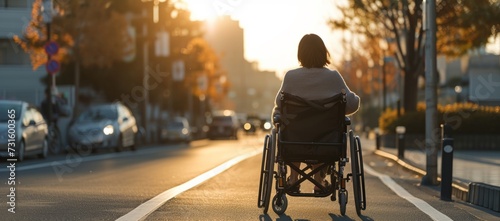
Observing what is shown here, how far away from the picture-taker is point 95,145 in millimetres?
33188

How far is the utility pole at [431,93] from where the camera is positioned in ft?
57.0

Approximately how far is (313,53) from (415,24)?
2957 centimetres

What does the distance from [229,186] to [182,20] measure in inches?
1851

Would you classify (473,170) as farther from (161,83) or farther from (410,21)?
(161,83)

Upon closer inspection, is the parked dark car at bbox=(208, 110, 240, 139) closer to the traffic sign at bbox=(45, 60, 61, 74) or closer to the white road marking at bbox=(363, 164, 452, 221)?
the traffic sign at bbox=(45, 60, 61, 74)

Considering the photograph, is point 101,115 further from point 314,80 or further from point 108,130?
point 314,80

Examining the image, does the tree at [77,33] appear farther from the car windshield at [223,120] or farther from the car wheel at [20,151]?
the car windshield at [223,120]

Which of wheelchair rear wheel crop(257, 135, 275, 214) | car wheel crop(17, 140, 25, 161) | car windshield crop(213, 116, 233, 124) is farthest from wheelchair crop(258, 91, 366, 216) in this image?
car windshield crop(213, 116, 233, 124)

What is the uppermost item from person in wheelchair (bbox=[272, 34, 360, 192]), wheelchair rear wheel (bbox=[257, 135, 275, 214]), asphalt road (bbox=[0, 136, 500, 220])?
person in wheelchair (bbox=[272, 34, 360, 192])

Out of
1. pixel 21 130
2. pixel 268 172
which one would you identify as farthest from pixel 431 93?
pixel 21 130

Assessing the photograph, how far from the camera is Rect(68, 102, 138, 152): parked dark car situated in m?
33.3

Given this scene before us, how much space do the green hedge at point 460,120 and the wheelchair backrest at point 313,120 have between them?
27.6 meters

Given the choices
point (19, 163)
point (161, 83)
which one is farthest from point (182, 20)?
point (19, 163)

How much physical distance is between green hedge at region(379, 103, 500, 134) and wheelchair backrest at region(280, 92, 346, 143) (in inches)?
1088
